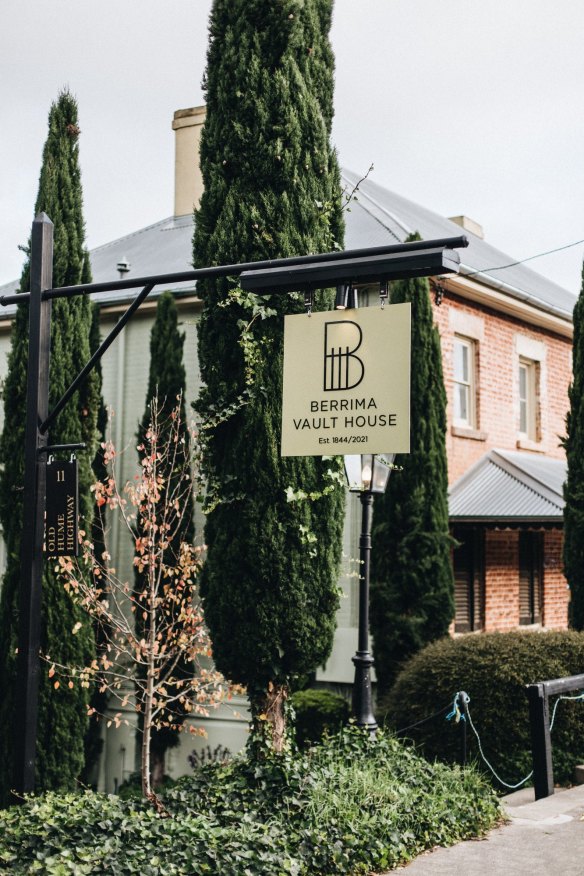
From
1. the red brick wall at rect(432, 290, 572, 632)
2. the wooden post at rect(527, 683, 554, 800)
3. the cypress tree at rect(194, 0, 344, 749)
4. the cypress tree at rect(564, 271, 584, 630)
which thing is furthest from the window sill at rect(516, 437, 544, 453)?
the cypress tree at rect(194, 0, 344, 749)

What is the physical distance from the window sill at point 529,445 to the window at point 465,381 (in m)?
1.49

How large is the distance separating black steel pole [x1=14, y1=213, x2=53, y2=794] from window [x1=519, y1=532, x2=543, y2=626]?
12.0 metres

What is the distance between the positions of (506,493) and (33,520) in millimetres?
9601

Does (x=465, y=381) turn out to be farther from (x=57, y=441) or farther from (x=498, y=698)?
(x=498, y=698)

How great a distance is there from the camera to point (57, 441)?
43.4ft

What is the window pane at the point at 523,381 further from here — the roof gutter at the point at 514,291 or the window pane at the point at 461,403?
the window pane at the point at 461,403

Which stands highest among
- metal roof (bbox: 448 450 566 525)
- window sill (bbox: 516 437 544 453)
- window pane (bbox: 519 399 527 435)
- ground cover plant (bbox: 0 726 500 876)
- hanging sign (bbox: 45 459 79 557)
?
window pane (bbox: 519 399 527 435)

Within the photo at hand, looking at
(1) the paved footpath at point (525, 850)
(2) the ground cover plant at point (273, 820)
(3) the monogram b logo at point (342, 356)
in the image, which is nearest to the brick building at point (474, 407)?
(2) the ground cover plant at point (273, 820)

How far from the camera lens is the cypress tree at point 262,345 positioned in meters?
7.84

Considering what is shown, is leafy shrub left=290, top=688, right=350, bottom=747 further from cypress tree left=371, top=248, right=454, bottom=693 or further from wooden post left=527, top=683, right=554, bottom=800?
wooden post left=527, top=683, right=554, bottom=800

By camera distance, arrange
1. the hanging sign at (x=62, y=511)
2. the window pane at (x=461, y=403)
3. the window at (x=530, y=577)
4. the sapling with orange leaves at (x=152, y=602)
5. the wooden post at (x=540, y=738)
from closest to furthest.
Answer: the hanging sign at (x=62, y=511) < the wooden post at (x=540, y=738) < the sapling with orange leaves at (x=152, y=602) < the window pane at (x=461, y=403) < the window at (x=530, y=577)

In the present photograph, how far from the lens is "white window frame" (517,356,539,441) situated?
1775 centimetres

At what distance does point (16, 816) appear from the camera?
20.1 feet

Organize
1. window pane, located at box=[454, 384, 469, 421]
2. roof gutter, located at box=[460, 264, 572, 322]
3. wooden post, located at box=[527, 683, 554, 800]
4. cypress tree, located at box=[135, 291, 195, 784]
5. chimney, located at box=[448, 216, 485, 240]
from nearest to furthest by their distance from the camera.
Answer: wooden post, located at box=[527, 683, 554, 800] → roof gutter, located at box=[460, 264, 572, 322] → cypress tree, located at box=[135, 291, 195, 784] → window pane, located at box=[454, 384, 469, 421] → chimney, located at box=[448, 216, 485, 240]
